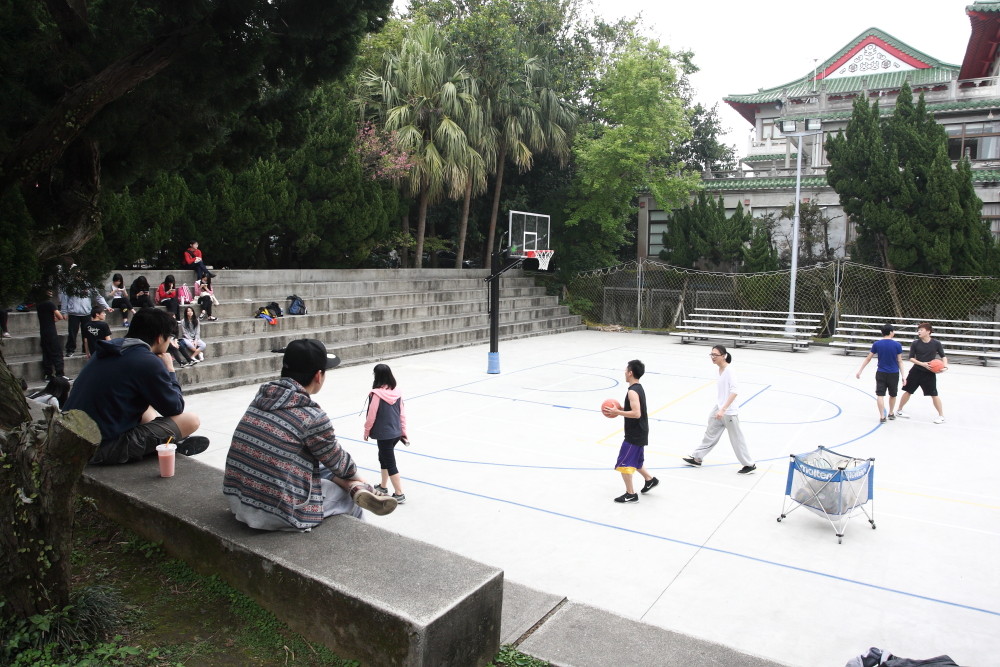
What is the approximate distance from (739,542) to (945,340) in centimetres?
1612

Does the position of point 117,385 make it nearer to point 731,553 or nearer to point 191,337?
point 731,553

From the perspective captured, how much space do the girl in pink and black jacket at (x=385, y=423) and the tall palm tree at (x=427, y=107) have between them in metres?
14.2

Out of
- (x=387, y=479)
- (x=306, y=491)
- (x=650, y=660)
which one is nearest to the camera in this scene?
(x=650, y=660)

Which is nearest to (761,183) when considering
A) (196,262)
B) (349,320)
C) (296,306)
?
(349,320)

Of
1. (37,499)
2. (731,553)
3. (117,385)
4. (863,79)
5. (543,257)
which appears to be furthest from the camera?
(863,79)

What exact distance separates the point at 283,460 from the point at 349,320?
13.5 m

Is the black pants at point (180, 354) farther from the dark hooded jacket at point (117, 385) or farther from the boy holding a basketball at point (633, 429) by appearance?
the boy holding a basketball at point (633, 429)

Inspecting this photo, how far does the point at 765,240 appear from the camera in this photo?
2266 cm

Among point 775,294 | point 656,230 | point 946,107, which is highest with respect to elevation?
point 946,107

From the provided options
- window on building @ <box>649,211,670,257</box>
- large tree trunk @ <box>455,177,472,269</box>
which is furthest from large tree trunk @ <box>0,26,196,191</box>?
window on building @ <box>649,211,670,257</box>

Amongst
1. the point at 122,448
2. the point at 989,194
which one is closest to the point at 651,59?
the point at 989,194

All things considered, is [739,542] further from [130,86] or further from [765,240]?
[765,240]

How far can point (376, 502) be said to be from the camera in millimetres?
3656

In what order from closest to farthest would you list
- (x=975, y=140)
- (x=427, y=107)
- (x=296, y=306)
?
1. (x=296, y=306)
2. (x=427, y=107)
3. (x=975, y=140)
